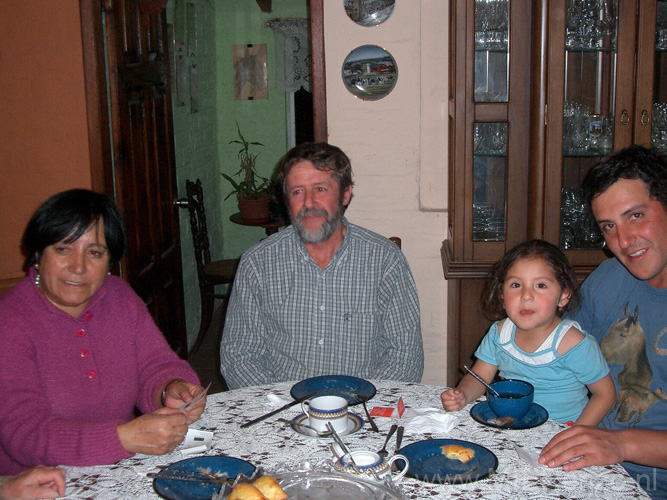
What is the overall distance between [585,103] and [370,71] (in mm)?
915

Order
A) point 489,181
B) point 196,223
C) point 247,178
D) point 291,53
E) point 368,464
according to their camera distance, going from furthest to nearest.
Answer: point 291,53, point 247,178, point 196,223, point 489,181, point 368,464

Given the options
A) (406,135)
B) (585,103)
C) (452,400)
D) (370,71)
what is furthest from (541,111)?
(452,400)

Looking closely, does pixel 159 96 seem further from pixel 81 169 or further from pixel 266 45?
pixel 266 45

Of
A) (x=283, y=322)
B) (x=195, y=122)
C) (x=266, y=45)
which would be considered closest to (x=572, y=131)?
(x=283, y=322)

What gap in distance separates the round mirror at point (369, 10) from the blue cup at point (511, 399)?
6.33 ft

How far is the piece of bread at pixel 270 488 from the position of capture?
1127mm

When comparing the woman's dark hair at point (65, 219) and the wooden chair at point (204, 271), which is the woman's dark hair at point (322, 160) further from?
the wooden chair at point (204, 271)

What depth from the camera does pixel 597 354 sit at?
5.57ft

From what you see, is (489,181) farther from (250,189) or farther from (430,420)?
(250,189)

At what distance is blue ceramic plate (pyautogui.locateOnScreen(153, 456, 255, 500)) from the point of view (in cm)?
123

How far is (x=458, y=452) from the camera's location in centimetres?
135

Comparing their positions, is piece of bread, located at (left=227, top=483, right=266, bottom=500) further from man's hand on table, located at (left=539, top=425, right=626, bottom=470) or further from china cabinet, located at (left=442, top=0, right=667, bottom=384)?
china cabinet, located at (left=442, top=0, right=667, bottom=384)

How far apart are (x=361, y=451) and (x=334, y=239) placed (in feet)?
3.43

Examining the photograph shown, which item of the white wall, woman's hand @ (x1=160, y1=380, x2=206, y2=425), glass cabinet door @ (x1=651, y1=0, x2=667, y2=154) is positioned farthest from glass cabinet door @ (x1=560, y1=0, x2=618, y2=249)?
woman's hand @ (x1=160, y1=380, x2=206, y2=425)
